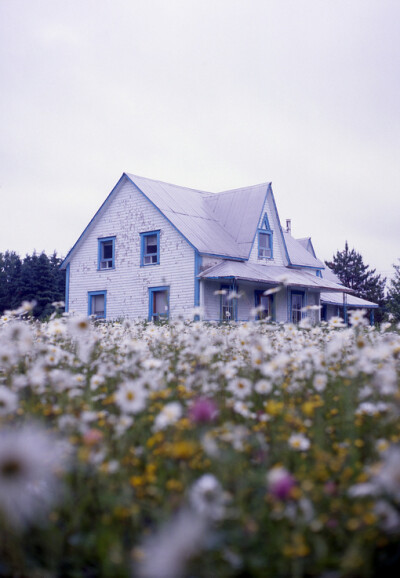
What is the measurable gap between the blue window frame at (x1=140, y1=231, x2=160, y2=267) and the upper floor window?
491 centimetres

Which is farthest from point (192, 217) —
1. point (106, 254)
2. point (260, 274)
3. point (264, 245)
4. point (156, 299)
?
point (106, 254)

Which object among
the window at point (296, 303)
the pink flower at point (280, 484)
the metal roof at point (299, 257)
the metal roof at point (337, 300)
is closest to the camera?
the pink flower at point (280, 484)

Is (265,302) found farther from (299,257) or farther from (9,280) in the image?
(9,280)

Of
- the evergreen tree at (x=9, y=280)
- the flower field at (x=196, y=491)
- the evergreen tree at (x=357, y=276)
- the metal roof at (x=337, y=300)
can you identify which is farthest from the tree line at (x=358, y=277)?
the flower field at (x=196, y=491)

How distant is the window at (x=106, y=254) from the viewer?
86.5 feet

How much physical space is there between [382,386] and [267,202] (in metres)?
24.6

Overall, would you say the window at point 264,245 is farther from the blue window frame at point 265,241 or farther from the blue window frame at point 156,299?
the blue window frame at point 156,299

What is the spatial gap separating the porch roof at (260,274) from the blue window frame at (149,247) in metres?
3.04

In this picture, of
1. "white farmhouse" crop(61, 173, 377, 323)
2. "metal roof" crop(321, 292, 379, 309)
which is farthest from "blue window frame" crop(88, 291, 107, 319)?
"metal roof" crop(321, 292, 379, 309)

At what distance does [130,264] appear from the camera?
2553 centimetres

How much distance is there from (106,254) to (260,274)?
7643 millimetres

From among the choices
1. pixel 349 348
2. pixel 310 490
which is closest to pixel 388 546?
pixel 310 490

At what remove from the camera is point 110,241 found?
26781mm

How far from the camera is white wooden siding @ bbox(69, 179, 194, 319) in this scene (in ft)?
78.3
